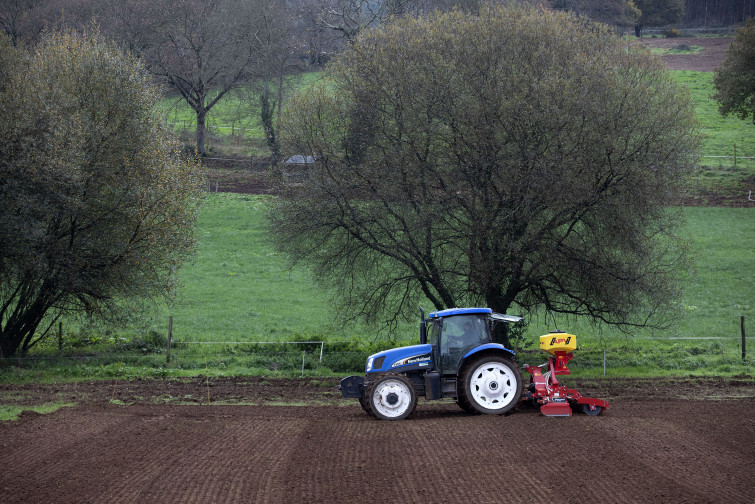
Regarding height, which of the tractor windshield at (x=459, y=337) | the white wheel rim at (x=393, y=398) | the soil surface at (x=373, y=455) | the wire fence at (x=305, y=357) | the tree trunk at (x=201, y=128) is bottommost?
the soil surface at (x=373, y=455)

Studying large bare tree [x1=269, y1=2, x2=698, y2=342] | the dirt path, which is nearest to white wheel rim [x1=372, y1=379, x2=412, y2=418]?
large bare tree [x1=269, y1=2, x2=698, y2=342]

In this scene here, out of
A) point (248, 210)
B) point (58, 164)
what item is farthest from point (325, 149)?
point (248, 210)

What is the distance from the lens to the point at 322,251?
2075 cm

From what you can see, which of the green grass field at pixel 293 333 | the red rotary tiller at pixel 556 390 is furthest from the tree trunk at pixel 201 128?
the red rotary tiller at pixel 556 390

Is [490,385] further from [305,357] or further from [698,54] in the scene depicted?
[698,54]

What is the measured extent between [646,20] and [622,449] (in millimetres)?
83078

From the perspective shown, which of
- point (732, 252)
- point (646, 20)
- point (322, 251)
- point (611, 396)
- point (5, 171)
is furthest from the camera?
point (646, 20)

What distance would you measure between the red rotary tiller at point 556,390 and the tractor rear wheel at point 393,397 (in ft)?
7.51

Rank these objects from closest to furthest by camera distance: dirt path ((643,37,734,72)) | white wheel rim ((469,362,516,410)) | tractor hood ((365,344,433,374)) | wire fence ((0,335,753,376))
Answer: white wheel rim ((469,362,516,410))
tractor hood ((365,344,433,374))
wire fence ((0,335,753,376))
dirt path ((643,37,734,72))

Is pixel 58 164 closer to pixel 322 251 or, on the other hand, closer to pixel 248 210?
pixel 322 251

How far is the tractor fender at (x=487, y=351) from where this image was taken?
43.0 feet

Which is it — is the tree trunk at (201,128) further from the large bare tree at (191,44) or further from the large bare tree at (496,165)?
the large bare tree at (496,165)

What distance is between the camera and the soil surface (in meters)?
8.62

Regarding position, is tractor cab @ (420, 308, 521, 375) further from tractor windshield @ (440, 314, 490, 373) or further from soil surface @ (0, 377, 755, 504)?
soil surface @ (0, 377, 755, 504)
